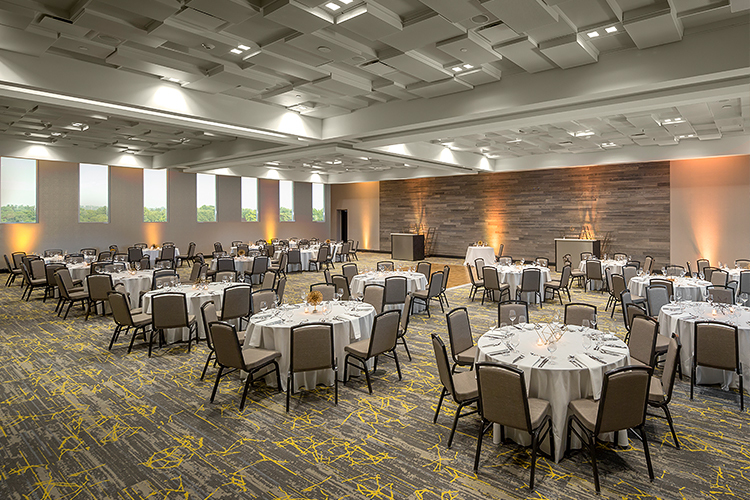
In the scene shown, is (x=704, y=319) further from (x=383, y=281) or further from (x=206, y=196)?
(x=206, y=196)

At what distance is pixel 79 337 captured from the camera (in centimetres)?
741

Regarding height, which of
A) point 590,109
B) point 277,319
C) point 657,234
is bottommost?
point 277,319

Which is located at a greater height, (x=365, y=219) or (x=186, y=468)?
(x=365, y=219)

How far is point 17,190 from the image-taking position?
50.9 ft

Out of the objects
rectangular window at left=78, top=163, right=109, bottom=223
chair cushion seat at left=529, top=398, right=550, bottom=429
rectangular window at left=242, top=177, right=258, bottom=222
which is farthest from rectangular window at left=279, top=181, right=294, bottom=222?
chair cushion seat at left=529, top=398, right=550, bottom=429

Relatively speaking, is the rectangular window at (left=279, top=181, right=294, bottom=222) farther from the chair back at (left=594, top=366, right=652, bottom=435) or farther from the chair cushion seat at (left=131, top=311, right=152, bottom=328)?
the chair back at (left=594, top=366, right=652, bottom=435)

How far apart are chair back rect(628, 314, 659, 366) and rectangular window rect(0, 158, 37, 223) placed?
1862cm

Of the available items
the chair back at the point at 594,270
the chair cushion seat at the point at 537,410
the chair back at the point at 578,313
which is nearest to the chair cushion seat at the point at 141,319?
the chair cushion seat at the point at 537,410

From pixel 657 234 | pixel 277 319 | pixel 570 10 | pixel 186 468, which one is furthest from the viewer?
pixel 657 234

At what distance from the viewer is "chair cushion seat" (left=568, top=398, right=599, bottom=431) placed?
3.34 meters

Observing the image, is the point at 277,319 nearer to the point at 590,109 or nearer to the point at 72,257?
the point at 590,109

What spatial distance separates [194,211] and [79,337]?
13.4m

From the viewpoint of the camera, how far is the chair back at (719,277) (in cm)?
901

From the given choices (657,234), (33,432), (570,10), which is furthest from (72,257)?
(657,234)
